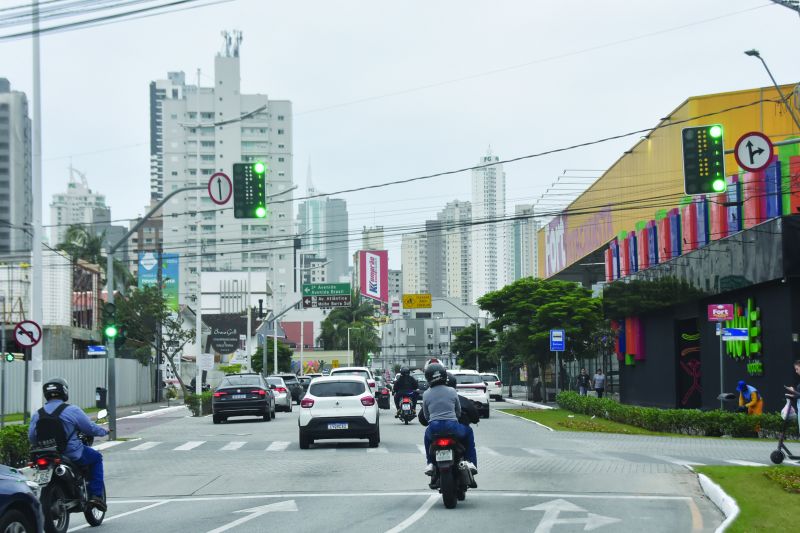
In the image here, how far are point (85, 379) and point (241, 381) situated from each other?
15.2m

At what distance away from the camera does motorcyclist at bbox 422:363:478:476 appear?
13773mm

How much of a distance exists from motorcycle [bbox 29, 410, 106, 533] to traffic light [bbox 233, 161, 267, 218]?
38.8 feet

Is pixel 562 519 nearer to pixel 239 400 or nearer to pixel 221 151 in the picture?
pixel 239 400

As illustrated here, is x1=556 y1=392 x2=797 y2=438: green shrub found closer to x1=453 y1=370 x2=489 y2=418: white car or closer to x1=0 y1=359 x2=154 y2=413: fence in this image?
x1=453 y1=370 x2=489 y2=418: white car

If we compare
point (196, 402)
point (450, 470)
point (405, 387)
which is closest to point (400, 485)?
point (450, 470)

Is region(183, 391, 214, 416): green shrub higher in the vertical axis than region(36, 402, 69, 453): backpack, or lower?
lower

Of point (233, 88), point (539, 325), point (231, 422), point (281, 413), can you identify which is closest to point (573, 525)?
point (231, 422)

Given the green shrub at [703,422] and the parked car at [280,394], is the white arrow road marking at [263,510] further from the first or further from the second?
the parked car at [280,394]

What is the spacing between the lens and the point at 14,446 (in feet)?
68.5

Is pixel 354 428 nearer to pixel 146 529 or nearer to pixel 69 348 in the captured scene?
pixel 146 529

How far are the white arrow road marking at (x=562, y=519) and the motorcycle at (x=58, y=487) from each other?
510 centimetres

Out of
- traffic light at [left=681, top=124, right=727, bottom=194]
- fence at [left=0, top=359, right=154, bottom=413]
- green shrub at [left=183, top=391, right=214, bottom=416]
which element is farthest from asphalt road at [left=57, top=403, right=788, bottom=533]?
fence at [left=0, top=359, right=154, bottom=413]

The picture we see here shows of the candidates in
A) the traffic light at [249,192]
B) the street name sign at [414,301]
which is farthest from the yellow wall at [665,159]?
the street name sign at [414,301]

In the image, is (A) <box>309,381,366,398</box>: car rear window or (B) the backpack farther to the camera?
(A) <box>309,381,366,398</box>: car rear window
